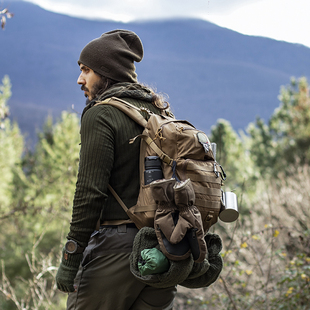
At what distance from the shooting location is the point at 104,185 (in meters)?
1.61

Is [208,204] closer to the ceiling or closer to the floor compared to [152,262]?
closer to the ceiling

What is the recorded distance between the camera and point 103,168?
63.6 inches

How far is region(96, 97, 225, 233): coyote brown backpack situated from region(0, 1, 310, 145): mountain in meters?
163

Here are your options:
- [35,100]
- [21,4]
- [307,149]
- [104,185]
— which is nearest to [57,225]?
[307,149]

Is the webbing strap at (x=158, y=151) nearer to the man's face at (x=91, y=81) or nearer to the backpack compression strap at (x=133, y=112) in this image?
the backpack compression strap at (x=133, y=112)

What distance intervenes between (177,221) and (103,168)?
371 mm

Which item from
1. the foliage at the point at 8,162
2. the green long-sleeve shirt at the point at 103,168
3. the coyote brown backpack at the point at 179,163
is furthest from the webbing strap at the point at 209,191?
the foliage at the point at 8,162

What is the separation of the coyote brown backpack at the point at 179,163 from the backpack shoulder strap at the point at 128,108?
10 mm

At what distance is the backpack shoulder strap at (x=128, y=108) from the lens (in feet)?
5.52

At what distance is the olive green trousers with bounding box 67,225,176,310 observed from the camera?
1612mm

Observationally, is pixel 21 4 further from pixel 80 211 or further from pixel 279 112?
pixel 80 211

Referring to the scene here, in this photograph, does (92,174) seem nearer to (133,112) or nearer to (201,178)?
(133,112)

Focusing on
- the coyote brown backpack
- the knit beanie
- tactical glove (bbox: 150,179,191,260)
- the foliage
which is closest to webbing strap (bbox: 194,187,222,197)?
the coyote brown backpack

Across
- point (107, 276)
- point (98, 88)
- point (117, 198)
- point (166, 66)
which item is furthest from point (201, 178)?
point (166, 66)
